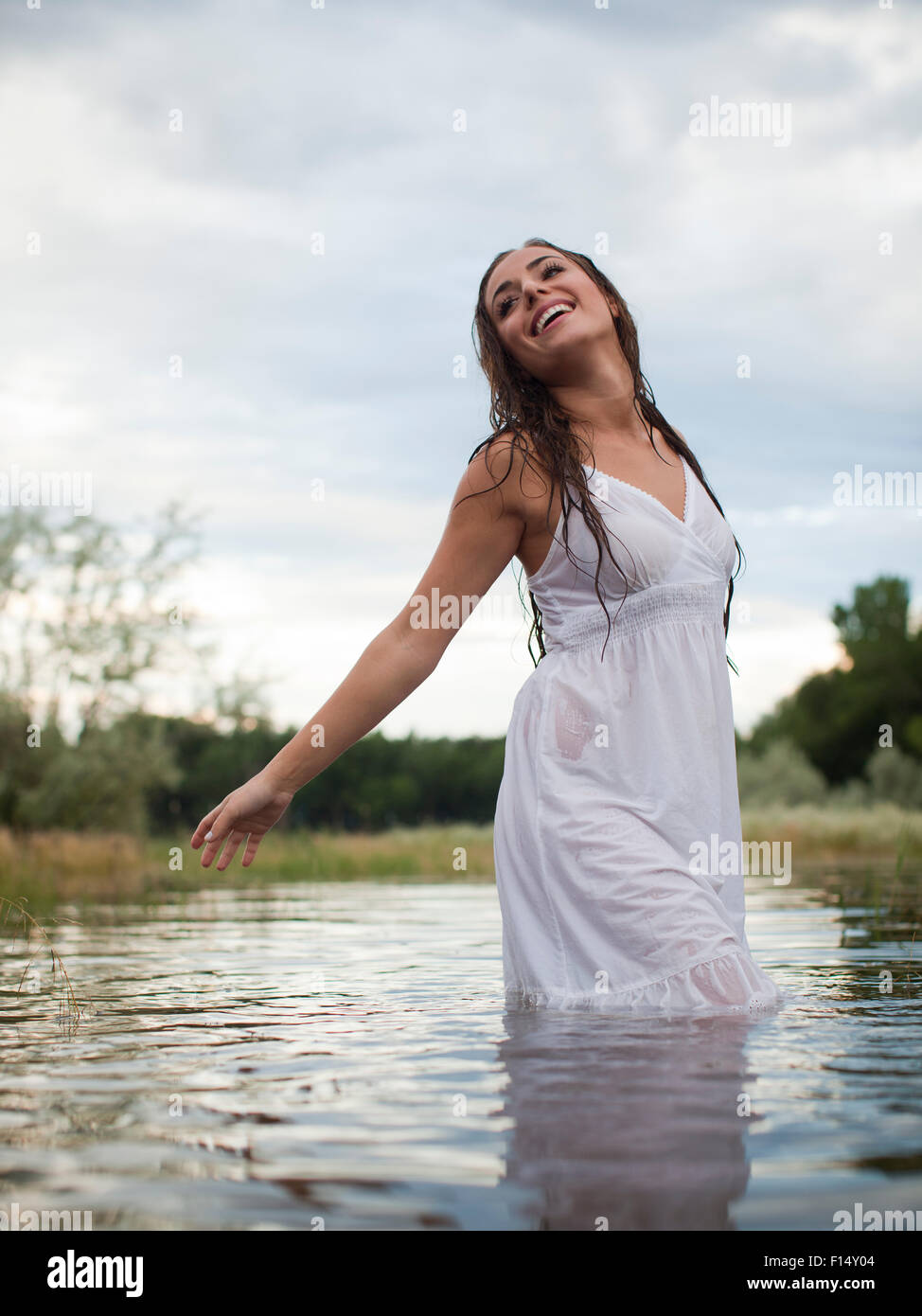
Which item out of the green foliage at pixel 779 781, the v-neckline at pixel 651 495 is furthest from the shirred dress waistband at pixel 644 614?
the green foliage at pixel 779 781

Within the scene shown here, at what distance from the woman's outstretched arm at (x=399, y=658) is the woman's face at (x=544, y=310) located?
1.28 feet

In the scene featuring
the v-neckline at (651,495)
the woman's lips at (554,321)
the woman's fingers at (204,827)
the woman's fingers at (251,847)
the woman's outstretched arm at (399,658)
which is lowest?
the woman's fingers at (251,847)

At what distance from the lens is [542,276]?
11.5 ft

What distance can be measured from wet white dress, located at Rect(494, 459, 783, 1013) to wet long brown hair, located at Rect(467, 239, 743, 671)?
5 cm

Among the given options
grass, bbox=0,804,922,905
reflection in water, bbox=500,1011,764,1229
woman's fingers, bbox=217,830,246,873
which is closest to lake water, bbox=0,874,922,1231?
reflection in water, bbox=500,1011,764,1229

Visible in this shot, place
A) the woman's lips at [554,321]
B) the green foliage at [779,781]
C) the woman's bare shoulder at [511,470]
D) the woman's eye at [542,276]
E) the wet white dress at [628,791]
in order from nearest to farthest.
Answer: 1. the wet white dress at [628,791]
2. the woman's bare shoulder at [511,470]
3. the woman's lips at [554,321]
4. the woman's eye at [542,276]
5. the green foliage at [779,781]

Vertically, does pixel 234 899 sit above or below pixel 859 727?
below

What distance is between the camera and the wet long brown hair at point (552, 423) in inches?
122

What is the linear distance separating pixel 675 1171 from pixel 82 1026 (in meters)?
1.95

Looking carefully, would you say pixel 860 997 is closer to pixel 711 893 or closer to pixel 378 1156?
pixel 711 893

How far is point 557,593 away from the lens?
3211 millimetres

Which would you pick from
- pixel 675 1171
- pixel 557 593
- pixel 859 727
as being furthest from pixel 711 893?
pixel 859 727

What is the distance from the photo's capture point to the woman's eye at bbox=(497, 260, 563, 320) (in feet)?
11.5

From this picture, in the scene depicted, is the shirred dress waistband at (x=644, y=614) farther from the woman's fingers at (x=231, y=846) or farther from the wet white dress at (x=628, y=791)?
the woman's fingers at (x=231, y=846)
